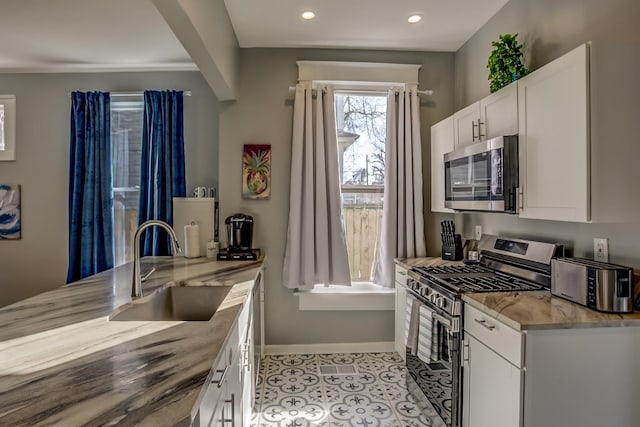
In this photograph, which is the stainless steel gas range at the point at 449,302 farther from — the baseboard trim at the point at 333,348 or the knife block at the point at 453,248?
the baseboard trim at the point at 333,348

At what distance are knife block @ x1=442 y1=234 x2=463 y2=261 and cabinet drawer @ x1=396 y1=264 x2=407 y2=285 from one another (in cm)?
37

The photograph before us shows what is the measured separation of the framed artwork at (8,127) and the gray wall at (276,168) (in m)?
2.30

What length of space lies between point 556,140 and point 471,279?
2.93 ft

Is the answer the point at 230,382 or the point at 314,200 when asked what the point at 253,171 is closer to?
the point at 314,200

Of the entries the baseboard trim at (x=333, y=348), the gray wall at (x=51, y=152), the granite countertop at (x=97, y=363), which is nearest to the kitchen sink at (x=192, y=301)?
the granite countertop at (x=97, y=363)

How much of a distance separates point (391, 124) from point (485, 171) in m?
1.25

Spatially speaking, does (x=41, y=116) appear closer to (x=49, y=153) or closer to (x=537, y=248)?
(x=49, y=153)

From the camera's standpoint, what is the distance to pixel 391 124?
332 centimetres

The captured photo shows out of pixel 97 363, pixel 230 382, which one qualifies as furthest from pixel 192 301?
pixel 97 363

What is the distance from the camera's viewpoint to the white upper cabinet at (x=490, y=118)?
2127 mm

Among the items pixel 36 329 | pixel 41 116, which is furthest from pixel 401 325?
pixel 41 116

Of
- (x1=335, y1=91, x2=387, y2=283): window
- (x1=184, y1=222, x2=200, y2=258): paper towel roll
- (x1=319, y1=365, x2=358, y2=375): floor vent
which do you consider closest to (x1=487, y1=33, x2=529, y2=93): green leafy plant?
(x1=335, y1=91, x2=387, y2=283): window

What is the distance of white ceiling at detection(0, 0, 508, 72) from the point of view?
2.65 m

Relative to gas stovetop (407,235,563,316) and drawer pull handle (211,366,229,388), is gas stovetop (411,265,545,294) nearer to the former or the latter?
gas stovetop (407,235,563,316)
